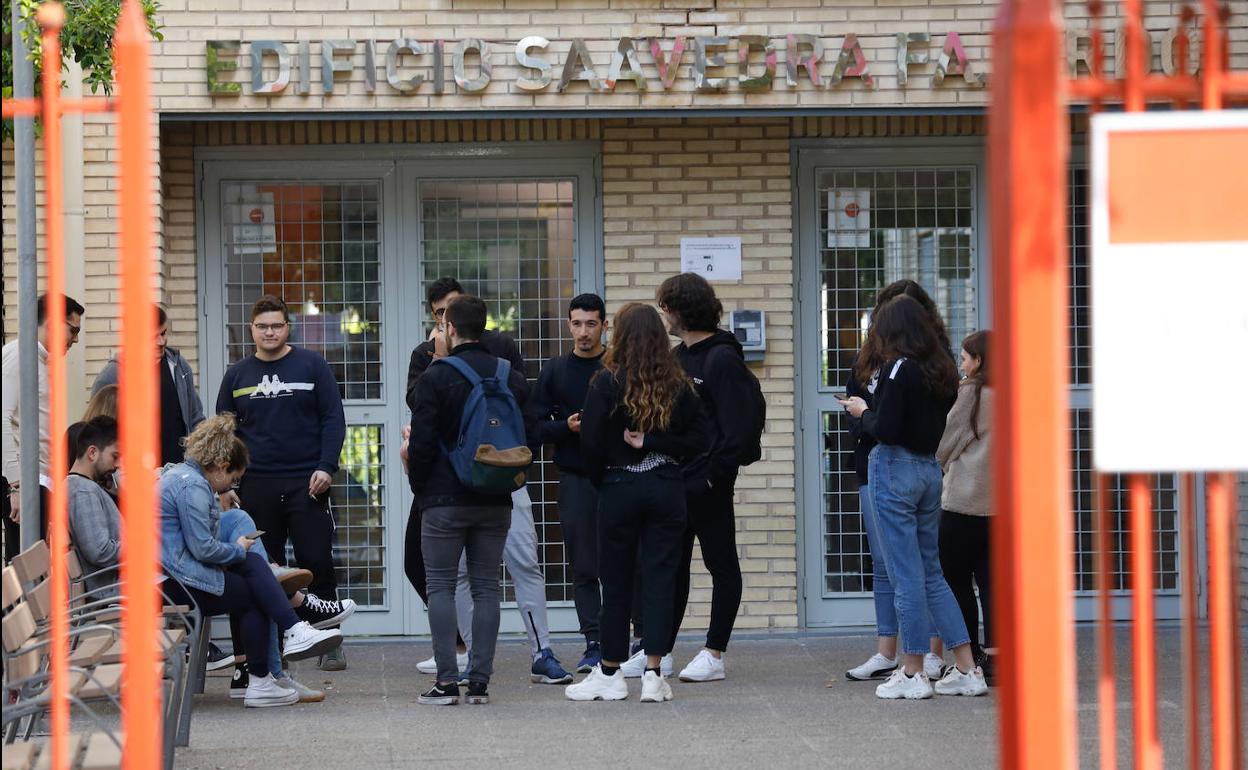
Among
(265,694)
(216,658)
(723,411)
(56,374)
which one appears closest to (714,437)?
(723,411)

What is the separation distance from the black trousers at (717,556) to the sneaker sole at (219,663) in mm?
2243

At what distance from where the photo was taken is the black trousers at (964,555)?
7.95 metres

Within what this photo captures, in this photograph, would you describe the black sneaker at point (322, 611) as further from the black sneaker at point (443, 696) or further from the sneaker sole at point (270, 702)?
the black sneaker at point (443, 696)

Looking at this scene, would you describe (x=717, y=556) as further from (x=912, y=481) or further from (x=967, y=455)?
(x=967, y=455)

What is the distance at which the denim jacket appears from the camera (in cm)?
718

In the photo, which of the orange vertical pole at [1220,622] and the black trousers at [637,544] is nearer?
the orange vertical pole at [1220,622]

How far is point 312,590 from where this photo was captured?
28.3 feet

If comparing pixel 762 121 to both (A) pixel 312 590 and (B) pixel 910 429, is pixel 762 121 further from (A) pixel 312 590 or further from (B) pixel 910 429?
(A) pixel 312 590

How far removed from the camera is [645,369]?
7273 mm

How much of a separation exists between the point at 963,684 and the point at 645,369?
2.00 m

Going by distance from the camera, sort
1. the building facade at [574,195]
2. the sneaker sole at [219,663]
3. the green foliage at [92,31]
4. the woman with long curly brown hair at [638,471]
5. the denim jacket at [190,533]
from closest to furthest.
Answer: the green foliage at [92,31], the denim jacket at [190,533], the woman with long curly brown hair at [638,471], the sneaker sole at [219,663], the building facade at [574,195]

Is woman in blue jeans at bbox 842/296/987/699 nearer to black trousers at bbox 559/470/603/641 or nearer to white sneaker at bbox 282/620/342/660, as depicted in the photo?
black trousers at bbox 559/470/603/641

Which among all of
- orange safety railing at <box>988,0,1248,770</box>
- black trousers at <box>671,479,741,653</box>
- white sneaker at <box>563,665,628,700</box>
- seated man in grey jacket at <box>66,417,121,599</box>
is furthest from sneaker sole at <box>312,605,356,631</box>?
orange safety railing at <box>988,0,1248,770</box>

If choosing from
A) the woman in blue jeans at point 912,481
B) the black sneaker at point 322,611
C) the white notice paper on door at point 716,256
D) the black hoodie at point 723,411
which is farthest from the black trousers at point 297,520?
the woman in blue jeans at point 912,481
